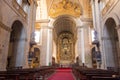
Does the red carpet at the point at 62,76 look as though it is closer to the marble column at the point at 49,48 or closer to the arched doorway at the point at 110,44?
the arched doorway at the point at 110,44

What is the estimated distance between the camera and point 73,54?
32.1 m

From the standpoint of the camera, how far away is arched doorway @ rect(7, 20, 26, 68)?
427 inches

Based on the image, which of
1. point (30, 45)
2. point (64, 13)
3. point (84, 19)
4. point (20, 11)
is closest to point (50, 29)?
point (64, 13)

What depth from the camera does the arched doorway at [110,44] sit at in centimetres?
1074

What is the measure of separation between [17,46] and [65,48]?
23.4 m

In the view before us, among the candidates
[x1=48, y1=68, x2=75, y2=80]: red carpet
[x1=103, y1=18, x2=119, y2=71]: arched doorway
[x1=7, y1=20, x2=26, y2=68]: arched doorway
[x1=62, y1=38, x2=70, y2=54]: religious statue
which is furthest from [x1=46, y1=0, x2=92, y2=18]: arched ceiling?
[x1=62, y1=38, x2=70, y2=54]: religious statue

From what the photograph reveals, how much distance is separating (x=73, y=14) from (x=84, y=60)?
779cm

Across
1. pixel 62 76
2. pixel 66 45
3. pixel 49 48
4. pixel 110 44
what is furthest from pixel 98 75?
pixel 66 45

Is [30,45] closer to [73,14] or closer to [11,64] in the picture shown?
[11,64]

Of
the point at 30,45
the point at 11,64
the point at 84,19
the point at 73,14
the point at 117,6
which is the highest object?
the point at 73,14

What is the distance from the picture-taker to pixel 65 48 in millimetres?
34062

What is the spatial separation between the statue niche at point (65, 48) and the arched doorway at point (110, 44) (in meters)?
20.7

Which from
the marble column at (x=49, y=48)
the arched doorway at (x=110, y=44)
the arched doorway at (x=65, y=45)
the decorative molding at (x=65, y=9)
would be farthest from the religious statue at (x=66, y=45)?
the arched doorway at (x=110, y=44)

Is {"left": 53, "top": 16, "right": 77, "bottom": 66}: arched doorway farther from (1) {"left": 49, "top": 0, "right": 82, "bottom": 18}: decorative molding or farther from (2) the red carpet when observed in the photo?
(2) the red carpet
